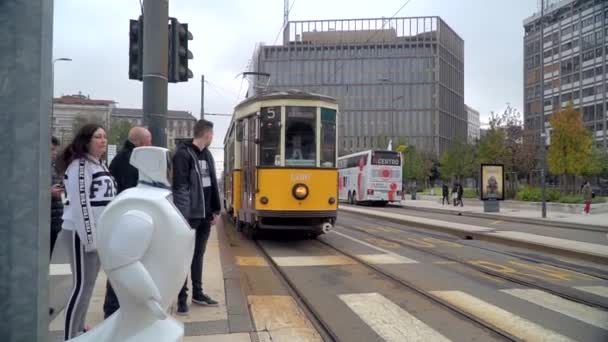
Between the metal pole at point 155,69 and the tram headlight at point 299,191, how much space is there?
4.48 meters

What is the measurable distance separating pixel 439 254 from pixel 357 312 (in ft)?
16.7

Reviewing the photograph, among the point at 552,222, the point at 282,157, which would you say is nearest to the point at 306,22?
the point at 552,222

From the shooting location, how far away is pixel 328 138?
11.4m

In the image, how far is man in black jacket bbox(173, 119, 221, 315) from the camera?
17.3 feet

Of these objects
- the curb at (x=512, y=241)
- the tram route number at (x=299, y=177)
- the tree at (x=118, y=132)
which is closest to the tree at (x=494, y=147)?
the curb at (x=512, y=241)

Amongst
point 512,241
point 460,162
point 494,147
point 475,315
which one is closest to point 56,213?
point 475,315

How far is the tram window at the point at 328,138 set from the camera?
36.9 ft

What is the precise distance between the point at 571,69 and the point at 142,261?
85.5 metres

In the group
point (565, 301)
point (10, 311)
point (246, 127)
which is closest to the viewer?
point (10, 311)

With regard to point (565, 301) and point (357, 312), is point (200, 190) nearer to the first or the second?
point (357, 312)

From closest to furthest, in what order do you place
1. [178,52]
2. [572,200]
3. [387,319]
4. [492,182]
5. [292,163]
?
1. [387,319]
2. [178,52]
3. [292,163]
4. [492,182]
5. [572,200]

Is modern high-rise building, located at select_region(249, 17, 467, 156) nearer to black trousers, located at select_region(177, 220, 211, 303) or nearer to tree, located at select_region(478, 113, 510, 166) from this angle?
tree, located at select_region(478, 113, 510, 166)

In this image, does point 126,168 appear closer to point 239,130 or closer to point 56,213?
point 56,213

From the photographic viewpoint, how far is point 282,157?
10969mm
